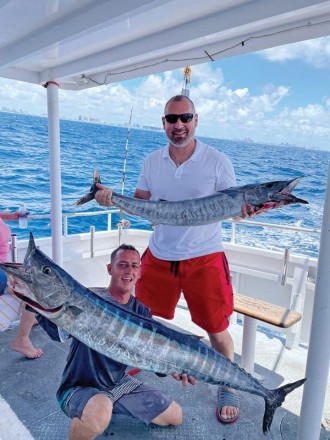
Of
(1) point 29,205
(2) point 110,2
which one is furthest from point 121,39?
(1) point 29,205

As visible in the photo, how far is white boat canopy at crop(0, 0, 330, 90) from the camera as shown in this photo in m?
1.82

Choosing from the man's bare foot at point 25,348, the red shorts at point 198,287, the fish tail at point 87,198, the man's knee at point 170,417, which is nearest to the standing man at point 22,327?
the man's bare foot at point 25,348

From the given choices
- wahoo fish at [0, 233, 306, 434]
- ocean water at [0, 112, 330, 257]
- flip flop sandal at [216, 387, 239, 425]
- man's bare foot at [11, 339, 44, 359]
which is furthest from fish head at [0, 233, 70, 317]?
ocean water at [0, 112, 330, 257]

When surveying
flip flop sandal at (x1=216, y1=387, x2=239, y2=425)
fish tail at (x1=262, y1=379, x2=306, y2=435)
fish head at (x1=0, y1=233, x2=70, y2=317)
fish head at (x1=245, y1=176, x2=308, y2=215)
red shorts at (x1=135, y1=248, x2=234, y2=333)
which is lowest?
flip flop sandal at (x1=216, y1=387, x2=239, y2=425)

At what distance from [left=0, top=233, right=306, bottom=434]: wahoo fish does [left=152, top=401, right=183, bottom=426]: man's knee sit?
2.24ft

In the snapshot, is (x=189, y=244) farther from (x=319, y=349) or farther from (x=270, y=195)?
(x=319, y=349)

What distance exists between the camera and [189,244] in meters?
2.43

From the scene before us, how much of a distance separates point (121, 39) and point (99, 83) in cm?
109

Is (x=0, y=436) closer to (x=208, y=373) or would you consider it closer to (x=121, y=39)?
(x=208, y=373)

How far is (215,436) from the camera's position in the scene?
2.26 meters

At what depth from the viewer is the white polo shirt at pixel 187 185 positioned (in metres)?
2.33

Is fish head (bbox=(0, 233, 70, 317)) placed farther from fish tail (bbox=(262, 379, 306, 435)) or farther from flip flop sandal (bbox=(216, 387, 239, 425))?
flip flop sandal (bbox=(216, 387, 239, 425))

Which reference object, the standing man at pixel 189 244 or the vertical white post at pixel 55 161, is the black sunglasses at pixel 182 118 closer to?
the standing man at pixel 189 244

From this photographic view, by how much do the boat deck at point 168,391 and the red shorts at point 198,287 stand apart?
1.88ft
